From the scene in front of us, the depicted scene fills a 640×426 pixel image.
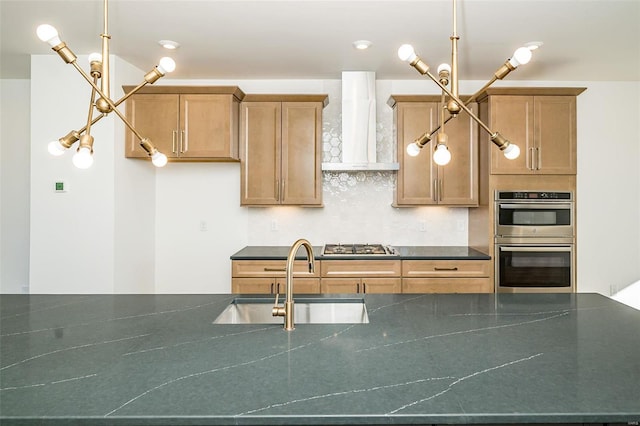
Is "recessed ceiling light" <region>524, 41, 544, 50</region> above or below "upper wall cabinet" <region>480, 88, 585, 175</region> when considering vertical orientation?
above

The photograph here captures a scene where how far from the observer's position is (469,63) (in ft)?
11.8

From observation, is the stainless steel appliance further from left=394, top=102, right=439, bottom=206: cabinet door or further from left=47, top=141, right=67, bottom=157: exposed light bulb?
left=47, top=141, right=67, bottom=157: exposed light bulb

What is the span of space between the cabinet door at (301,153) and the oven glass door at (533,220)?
152cm

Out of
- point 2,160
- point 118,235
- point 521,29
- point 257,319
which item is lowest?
point 257,319

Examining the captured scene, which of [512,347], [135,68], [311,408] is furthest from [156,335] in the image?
[135,68]

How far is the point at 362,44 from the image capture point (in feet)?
10.4

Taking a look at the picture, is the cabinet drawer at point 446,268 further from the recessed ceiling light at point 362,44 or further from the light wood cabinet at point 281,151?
the recessed ceiling light at point 362,44

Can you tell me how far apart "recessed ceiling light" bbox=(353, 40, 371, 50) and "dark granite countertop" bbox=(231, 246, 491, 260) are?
62.5 inches

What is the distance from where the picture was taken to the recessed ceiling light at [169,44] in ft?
10.3

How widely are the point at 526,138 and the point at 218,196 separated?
8.99ft

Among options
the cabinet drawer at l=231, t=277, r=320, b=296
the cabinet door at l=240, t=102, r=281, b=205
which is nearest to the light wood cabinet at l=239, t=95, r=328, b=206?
the cabinet door at l=240, t=102, r=281, b=205

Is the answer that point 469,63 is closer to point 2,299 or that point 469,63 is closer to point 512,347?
point 512,347

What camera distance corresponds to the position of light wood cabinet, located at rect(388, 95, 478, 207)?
3725 mm

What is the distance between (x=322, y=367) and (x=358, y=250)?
2595 millimetres
